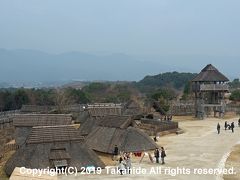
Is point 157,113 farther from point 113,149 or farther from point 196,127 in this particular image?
point 113,149

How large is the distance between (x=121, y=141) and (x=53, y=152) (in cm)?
807

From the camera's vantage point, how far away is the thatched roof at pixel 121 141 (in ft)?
116

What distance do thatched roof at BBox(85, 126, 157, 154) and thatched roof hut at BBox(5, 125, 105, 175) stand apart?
563cm

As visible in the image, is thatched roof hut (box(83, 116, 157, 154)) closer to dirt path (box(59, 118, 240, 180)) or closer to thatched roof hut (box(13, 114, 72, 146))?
dirt path (box(59, 118, 240, 180))

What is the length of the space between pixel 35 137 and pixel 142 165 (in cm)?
783

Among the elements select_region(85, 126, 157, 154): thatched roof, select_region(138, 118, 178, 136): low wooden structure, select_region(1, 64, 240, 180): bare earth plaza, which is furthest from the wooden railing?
select_region(85, 126, 157, 154): thatched roof

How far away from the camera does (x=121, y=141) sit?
35.8 meters

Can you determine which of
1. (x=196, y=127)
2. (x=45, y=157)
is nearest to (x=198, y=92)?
(x=196, y=127)

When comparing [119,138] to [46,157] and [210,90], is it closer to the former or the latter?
[46,157]

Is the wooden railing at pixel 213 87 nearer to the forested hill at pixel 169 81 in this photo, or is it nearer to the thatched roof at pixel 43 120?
the thatched roof at pixel 43 120

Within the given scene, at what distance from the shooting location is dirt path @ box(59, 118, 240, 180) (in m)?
27.3

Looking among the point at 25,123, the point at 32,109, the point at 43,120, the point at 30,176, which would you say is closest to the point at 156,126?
the point at 43,120

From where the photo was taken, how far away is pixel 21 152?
95.5 ft

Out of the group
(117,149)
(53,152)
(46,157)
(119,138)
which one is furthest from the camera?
(119,138)
